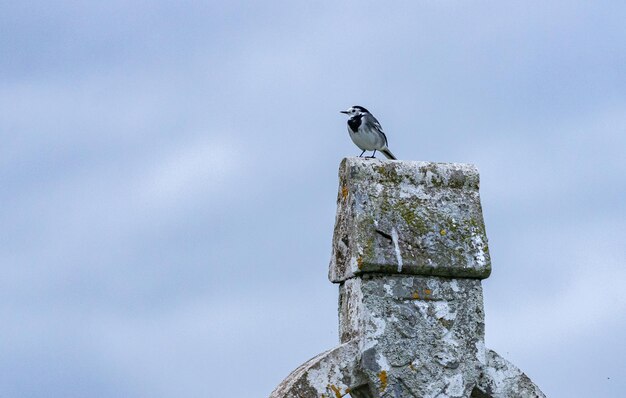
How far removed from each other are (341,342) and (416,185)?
1178mm

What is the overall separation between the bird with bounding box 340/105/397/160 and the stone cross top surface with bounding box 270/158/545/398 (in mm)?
7703

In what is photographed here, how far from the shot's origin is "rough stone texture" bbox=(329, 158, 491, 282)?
702 centimetres

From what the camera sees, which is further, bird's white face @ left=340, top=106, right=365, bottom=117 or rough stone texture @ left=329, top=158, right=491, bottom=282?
bird's white face @ left=340, top=106, right=365, bottom=117

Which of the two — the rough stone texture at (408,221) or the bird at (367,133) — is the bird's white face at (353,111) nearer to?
the bird at (367,133)

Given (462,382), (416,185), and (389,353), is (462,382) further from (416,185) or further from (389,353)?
(416,185)

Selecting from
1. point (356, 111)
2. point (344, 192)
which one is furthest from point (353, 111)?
point (344, 192)

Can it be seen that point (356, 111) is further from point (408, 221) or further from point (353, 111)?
point (408, 221)

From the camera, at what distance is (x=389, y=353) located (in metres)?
7.00

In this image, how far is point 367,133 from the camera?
49.6 ft

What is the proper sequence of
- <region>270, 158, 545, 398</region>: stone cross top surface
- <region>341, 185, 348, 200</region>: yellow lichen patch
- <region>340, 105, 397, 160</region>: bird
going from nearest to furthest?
<region>270, 158, 545, 398</region>: stone cross top surface
<region>341, 185, 348, 200</region>: yellow lichen patch
<region>340, 105, 397, 160</region>: bird

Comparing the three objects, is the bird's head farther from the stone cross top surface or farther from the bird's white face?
the stone cross top surface

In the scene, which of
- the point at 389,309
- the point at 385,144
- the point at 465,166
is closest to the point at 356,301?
Answer: the point at 389,309

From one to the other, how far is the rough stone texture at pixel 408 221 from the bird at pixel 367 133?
7.63 m

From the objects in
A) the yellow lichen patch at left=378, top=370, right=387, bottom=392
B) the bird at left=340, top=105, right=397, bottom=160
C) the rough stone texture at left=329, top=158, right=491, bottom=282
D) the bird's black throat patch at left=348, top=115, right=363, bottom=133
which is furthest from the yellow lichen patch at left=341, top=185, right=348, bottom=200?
the bird's black throat patch at left=348, top=115, right=363, bottom=133
